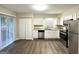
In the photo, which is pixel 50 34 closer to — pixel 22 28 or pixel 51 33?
pixel 51 33

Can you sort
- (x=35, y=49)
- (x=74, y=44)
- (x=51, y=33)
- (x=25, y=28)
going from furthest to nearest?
(x=51, y=33) < (x=25, y=28) < (x=35, y=49) < (x=74, y=44)

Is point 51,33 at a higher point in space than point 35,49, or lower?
higher

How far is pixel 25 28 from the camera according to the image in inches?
361

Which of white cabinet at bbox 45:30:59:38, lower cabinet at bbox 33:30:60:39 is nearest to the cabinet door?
lower cabinet at bbox 33:30:60:39

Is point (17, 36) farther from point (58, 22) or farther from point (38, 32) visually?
point (58, 22)

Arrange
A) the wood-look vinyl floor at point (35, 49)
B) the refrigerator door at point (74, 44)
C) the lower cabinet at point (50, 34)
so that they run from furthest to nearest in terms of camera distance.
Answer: the lower cabinet at point (50, 34), the wood-look vinyl floor at point (35, 49), the refrigerator door at point (74, 44)

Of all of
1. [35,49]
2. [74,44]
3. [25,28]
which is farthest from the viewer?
[25,28]

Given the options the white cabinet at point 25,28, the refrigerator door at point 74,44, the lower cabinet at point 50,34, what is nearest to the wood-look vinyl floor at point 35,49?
the refrigerator door at point 74,44

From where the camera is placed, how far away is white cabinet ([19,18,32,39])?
9.13 meters

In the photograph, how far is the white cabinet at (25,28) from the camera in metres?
9.13

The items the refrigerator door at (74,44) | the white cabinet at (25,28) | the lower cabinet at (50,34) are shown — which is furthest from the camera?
the lower cabinet at (50,34)

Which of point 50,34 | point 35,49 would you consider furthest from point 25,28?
point 35,49

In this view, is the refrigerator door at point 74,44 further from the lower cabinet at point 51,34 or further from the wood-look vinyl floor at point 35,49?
the lower cabinet at point 51,34
